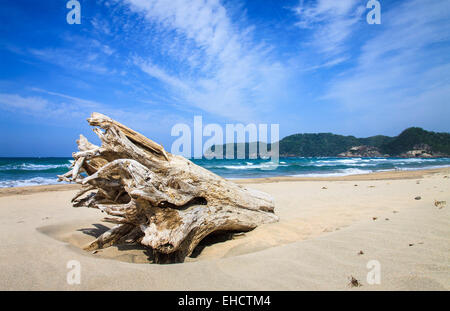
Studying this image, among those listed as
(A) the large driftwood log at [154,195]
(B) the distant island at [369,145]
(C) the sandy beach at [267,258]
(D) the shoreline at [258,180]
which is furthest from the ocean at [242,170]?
(B) the distant island at [369,145]

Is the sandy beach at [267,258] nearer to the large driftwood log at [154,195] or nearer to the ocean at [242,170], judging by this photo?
the large driftwood log at [154,195]

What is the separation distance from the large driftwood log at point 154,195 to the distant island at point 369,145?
6701cm

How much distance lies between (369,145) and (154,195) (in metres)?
116

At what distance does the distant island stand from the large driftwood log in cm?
6701

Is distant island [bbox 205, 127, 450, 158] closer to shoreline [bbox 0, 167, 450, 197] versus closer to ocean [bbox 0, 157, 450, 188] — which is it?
ocean [bbox 0, 157, 450, 188]

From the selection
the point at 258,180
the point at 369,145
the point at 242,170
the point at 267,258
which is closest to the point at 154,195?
the point at 267,258

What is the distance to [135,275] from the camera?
9.41ft

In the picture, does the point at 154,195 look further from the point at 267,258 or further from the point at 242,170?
the point at 242,170

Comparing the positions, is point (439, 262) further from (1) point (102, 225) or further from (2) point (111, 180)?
(1) point (102, 225)

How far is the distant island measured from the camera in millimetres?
82188

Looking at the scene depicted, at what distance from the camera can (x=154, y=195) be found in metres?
3.66
